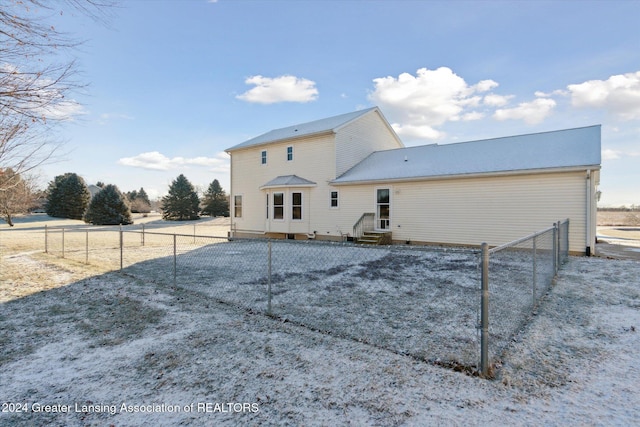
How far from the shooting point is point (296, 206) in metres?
17.2

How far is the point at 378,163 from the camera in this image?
1678cm

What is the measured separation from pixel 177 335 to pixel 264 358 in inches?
57.4

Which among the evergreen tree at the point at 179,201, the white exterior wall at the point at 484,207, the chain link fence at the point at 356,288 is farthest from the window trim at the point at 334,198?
the evergreen tree at the point at 179,201

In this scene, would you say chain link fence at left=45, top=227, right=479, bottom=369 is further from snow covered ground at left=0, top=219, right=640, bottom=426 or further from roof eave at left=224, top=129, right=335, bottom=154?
roof eave at left=224, top=129, right=335, bottom=154

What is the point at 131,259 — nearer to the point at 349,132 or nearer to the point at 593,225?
the point at 349,132

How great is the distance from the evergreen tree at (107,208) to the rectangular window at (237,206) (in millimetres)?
22475

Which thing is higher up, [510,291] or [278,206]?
[278,206]

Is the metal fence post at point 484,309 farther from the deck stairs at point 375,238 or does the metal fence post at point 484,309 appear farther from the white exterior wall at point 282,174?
the white exterior wall at point 282,174

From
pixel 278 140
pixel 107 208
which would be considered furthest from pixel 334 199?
pixel 107 208

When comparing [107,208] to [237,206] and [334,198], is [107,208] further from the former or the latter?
[334,198]

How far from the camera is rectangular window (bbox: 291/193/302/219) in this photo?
17141 mm

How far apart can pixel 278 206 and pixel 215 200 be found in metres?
35.0

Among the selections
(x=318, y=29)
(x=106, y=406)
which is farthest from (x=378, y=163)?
(x=106, y=406)

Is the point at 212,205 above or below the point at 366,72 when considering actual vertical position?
below
